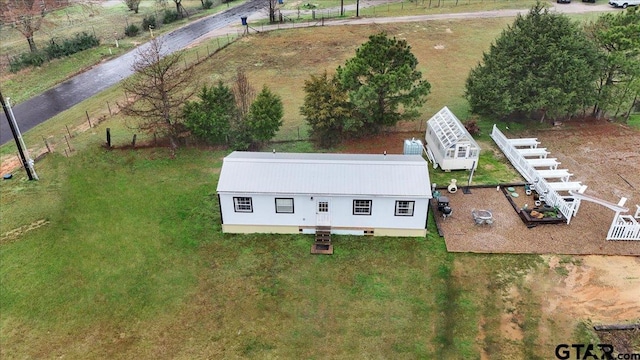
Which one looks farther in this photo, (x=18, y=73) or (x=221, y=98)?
(x=18, y=73)

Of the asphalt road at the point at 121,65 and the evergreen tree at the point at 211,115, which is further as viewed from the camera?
the asphalt road at the point at 121,65

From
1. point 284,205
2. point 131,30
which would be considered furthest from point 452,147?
point 131,30

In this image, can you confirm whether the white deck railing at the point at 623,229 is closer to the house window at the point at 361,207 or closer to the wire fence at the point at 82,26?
the house window at the point at 361,207

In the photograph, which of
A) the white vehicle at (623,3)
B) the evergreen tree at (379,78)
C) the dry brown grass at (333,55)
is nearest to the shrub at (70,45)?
the dry brown grass at (333,55)

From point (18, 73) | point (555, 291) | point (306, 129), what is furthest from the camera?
point (18, 73)

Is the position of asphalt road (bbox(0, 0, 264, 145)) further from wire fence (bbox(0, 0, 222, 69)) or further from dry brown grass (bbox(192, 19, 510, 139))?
dry brown grass (bbox(192, 19, 510, 139))

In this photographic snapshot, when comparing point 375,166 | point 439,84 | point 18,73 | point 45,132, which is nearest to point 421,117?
point 439,84

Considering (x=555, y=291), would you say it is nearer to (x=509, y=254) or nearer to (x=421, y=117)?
(x=509, y=254)

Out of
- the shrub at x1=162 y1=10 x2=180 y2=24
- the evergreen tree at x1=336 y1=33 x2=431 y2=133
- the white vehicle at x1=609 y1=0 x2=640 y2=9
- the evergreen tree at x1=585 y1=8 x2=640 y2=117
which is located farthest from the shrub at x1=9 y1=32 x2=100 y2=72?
the white vehicle at x1=609 y1=0 x2=640 y2=9
